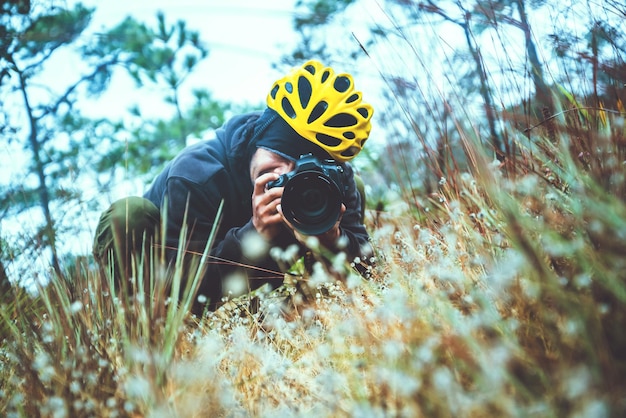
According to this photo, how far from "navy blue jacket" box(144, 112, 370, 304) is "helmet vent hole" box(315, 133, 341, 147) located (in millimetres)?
253

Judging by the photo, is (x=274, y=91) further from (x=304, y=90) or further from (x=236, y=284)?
(x=236, y=284)

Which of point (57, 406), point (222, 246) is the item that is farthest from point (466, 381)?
point (222, 246)

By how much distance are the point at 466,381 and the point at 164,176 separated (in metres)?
2.06

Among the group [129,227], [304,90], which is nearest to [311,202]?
[304,90]

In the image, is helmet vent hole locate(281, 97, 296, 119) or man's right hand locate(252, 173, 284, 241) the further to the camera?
helmet vent hole locate(281, 97, 296, 119)

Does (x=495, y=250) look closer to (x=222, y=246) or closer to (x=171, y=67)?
(x=222, y=246)

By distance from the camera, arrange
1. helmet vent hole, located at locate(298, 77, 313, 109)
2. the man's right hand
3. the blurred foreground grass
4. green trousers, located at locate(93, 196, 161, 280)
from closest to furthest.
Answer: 1. the blurred foreground grass
2. the man's right hand
3. helmet vent hole, located at locate(298, 77, 313, 109)
4. green trousers, located at locate(93, 196, 161, 280)

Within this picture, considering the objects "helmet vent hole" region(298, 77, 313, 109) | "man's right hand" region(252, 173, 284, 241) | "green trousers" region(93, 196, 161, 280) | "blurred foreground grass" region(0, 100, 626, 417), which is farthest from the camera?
"green trousers" region(93, 196, 161, 280)

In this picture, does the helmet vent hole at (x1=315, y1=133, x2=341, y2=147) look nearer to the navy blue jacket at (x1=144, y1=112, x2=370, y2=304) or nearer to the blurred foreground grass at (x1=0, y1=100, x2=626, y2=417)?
the navy blue jacket at (x1=144, y1=112, x2=370, y2=304)

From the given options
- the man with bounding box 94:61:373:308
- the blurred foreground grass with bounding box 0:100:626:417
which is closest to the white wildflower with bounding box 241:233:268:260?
the man with bounding box 94:61:373:308

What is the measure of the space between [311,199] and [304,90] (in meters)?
0.57

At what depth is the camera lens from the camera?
1742 mm

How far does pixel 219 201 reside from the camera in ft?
7.44

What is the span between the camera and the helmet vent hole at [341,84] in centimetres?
206
